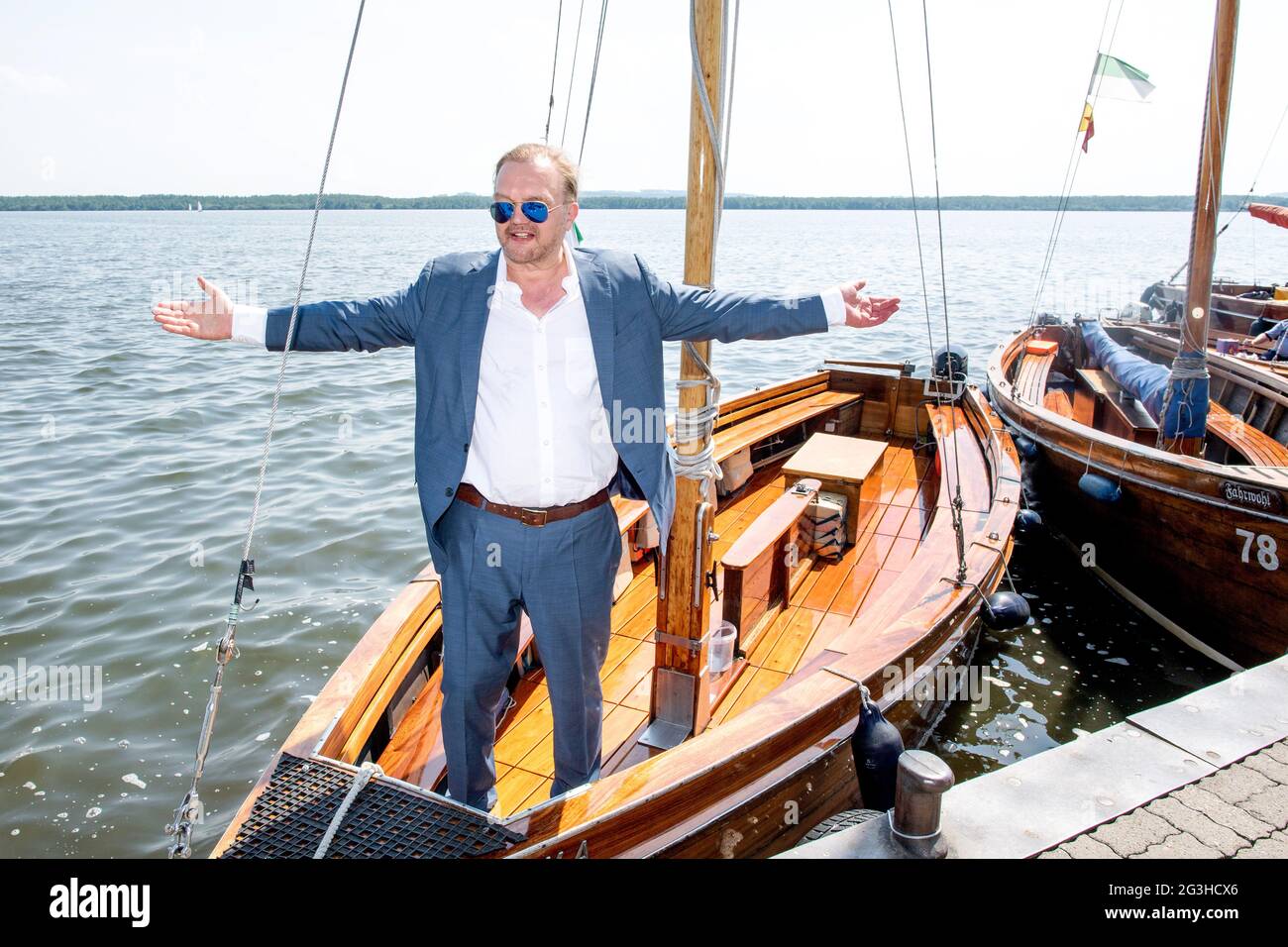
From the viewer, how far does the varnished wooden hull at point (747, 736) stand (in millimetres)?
2381

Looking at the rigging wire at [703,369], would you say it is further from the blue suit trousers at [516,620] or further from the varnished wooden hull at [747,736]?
the varnished wooden hull at [747,736]

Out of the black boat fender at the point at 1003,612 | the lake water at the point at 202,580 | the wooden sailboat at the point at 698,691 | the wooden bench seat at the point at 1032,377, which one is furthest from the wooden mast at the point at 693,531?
the wooden bench seat at the point at 1032,377

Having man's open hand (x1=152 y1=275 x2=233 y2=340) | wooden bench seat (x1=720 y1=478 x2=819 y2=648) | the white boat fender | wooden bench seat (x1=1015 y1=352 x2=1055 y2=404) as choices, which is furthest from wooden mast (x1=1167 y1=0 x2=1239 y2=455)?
man's open hand (x1=152 y1=275 x2=233 y2=340)

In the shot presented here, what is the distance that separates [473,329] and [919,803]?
5.74 ft

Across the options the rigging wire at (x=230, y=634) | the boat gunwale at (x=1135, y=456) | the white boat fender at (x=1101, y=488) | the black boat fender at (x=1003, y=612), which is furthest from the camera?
the white boat fender at (x=1101, y=488)

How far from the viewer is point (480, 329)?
2281 millimetres

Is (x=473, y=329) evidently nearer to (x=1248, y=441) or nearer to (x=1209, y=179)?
(x=1209, y=179)

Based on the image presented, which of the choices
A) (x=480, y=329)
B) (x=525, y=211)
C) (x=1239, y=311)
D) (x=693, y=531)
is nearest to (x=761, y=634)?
(x=693, y=531)

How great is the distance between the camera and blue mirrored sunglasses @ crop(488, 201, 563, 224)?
215 centimetres

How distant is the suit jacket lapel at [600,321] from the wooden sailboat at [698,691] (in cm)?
43

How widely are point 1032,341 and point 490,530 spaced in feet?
32.5

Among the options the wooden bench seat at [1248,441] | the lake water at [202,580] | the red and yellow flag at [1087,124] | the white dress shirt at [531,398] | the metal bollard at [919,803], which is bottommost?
the lake water at [202,580]
